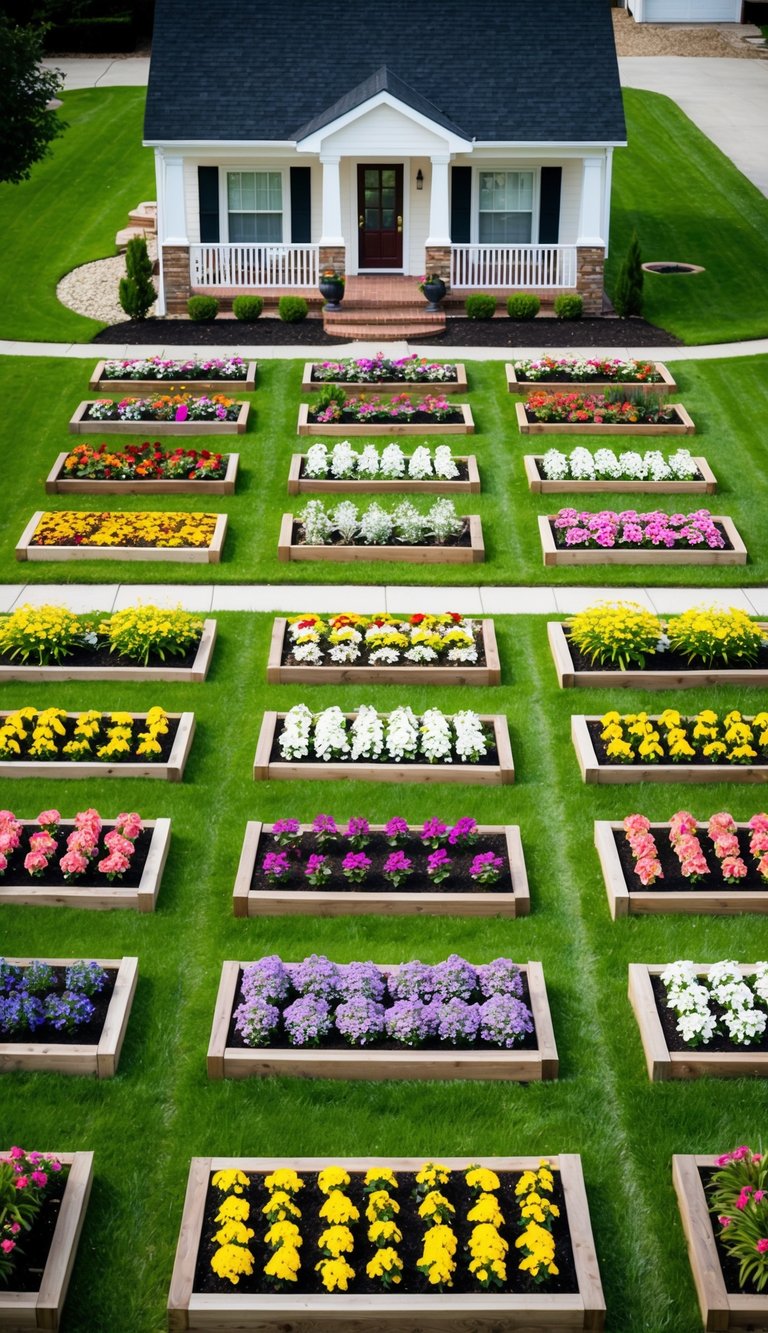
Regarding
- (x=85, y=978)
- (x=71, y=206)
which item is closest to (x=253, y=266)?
(x=71, y=206)

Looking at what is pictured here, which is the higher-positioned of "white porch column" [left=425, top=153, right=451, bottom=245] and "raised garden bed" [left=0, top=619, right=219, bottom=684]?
"white porch column" [left=425, top=153, right=451, bottom=245]

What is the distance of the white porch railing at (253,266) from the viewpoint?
29.6 m

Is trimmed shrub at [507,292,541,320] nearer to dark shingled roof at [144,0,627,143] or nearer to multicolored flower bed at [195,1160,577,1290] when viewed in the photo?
dark shingled roof at [144,0,627,143]

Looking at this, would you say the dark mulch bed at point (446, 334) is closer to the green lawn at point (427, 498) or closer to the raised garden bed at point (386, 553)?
the green lawn at point (427, 498)

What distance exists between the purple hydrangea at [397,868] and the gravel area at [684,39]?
4668 centimetres

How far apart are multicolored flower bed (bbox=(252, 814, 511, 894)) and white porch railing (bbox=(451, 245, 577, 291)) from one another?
1792 cm

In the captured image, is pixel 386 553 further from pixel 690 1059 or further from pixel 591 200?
pixel 591 200

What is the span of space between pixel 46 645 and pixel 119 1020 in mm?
6350

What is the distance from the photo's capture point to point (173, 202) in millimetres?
29750

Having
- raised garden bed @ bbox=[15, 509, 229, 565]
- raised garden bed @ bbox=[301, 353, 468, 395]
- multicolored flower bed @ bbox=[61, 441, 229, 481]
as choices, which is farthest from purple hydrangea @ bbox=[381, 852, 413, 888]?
raised garden bed @ bbox=[301, 353, 468, 395]

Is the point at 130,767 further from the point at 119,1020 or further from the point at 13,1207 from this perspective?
the point at 13,1207

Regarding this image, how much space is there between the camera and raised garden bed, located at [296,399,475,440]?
76.0ft

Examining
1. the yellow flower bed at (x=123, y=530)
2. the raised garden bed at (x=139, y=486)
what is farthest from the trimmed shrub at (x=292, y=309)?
the yellow flower bed at (x=123, y=530)

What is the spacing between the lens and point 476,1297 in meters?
9.37
